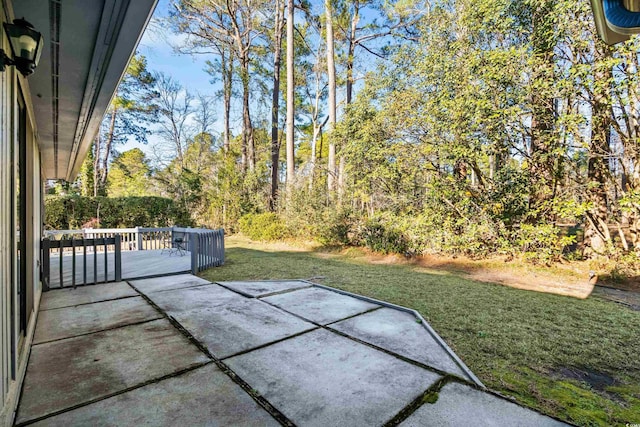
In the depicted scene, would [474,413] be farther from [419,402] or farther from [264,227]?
[264,227]

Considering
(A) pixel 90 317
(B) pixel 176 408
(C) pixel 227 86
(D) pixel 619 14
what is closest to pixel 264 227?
(A) pixel 90 317

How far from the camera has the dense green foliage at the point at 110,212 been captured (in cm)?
1102

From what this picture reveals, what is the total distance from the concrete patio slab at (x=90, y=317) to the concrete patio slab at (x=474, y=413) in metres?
2.85

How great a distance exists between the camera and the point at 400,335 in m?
→ 2.97

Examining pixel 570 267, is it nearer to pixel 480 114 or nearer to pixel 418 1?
pixel 480 114

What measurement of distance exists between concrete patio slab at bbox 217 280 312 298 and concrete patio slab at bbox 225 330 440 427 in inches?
70.7

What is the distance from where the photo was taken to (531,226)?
6383mm

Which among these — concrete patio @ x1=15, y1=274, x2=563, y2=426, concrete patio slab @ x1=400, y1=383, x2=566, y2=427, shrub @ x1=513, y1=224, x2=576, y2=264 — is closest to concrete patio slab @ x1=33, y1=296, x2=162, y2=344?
concrete patio @ x1=15, y1=274, x2=563, y2=426

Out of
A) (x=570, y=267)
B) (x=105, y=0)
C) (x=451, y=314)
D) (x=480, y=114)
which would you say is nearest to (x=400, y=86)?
(x=480, y=114)

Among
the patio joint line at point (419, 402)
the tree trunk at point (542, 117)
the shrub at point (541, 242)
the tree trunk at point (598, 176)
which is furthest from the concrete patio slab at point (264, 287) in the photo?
the tree trunk at point (598, 176)

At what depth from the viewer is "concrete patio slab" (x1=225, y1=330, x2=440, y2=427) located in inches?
69.6

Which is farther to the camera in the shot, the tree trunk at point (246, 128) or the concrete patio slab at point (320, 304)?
the tree trunk at point (246, 128)

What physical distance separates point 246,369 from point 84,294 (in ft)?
11.1

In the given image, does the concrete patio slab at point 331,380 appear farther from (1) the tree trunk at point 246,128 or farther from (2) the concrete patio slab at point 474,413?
(1) the tree trunk at point 246,128
